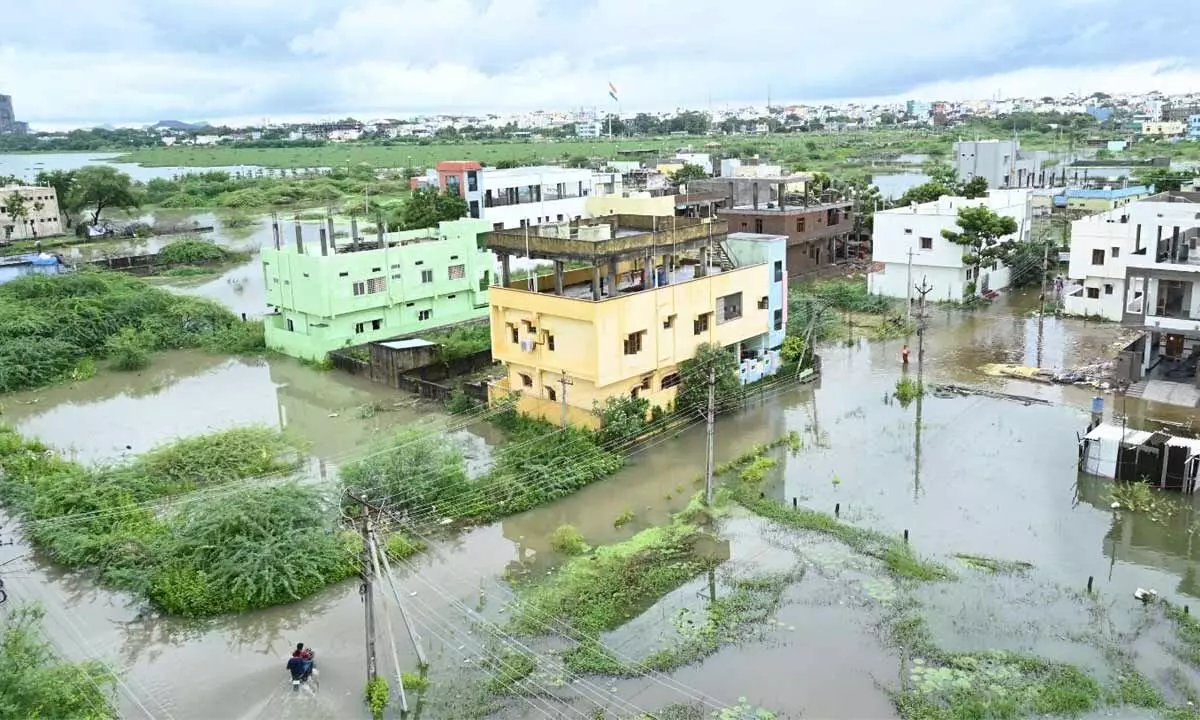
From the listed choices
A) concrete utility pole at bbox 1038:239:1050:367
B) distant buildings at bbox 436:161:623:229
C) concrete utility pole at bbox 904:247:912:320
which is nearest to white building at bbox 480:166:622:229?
distant buildings at bbox 436:161:623:229

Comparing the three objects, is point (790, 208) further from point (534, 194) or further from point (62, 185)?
point (62, 185)

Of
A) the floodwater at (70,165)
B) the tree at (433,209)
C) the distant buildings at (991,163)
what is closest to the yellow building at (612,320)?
the tree at (433,209)

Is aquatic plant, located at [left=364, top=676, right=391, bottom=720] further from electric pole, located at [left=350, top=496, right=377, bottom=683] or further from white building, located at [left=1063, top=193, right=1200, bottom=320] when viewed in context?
A: white building, located at [left=1063, top=193, right=1200, bottom=320]

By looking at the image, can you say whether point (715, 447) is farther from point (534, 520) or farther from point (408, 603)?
point (408, 603)

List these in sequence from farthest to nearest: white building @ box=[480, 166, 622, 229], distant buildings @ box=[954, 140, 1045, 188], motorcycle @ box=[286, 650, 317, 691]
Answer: distant buildings @ box=[954, 140, 1045, 188]
white building @ box=[480, 166, 622, 229]
motorcycle @ box=[286, 650, 317, 691]

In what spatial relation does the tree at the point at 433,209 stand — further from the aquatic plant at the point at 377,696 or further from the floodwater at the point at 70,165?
the floodwater at the point at 70,165
